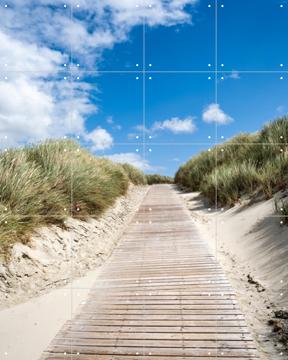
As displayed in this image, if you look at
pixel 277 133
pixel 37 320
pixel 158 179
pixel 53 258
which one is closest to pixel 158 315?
pixel 37 320

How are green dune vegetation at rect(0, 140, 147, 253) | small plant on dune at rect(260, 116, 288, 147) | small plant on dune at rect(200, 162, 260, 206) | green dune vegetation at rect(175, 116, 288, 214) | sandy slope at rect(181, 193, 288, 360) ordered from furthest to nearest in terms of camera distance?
1. small plant on dune at rect(260, 116, 288, 147)
2. small plant on dune at rect(200, 162, 260, 206)
3. green dune vegetation at rect(175, 116, 288, 214)
4. green dune vegetation at rect(0, 140, 147, 253)
5. sandy slope at rect(181, 193, 288, 360)

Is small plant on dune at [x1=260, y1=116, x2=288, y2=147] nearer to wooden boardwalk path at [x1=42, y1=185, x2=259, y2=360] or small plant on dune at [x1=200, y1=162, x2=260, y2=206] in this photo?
small plant on dune at [x1=200, y1=162, x2=260, y2=206]

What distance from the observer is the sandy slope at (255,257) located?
4.78 m

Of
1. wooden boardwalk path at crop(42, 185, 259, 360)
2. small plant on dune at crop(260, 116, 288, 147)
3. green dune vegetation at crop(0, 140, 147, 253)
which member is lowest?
wooden boardwalk path at crop(42, 185, 259, 360)

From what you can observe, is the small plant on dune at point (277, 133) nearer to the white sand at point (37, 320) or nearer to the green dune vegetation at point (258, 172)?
the green dune vegetation at point (258, 172)

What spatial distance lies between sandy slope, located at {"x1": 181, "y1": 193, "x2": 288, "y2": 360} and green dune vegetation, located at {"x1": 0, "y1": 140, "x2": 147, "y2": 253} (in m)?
2.82

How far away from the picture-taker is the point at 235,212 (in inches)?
451

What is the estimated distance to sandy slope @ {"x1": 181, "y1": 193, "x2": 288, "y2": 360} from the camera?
15.7 feet

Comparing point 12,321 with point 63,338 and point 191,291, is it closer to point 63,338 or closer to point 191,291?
point 63,338

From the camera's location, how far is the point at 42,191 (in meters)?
8.49

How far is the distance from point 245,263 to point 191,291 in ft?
6.90

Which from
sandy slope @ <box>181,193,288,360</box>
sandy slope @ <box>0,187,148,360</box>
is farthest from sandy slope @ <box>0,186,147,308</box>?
sandy slope @ <box>181,193,288,360</box>

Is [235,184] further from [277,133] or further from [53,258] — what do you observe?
[53,258]

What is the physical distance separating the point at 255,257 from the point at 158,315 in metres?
3.25
